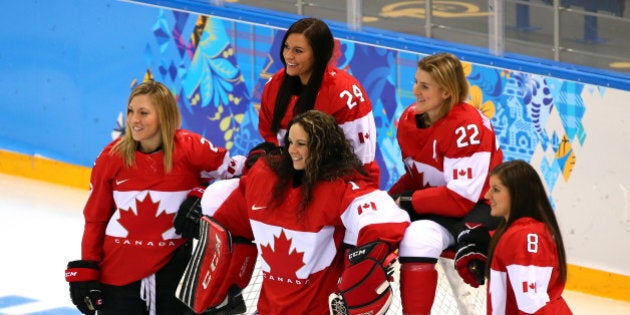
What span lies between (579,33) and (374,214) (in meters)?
3.00

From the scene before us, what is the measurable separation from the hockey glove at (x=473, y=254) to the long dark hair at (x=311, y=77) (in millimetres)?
835

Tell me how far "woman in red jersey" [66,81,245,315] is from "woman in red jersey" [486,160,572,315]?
4.36 ft

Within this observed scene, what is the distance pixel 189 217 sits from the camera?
223 inches

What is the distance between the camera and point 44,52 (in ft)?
32.1

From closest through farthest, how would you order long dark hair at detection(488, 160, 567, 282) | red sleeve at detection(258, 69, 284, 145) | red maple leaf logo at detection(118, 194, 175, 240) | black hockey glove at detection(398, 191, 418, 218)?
long dark hair at detection(488, 160, 567, 282) → black hockey glove at detection(398, 191, 418, 218) → red maple leaf logo at detection(118, 194, 175, 240) → red sleeve at detection(258, 69, 284, 145)

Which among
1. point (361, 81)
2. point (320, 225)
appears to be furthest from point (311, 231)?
point (361, 81)

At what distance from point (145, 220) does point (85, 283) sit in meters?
0.34

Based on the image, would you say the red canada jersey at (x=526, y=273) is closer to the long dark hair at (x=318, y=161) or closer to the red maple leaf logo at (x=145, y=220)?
the long dark hair at (x=318, y=161)

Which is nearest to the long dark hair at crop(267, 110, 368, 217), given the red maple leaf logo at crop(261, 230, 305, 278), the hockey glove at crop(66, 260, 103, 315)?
the red maple leaf logo at crop(261, 230, 305, 278)

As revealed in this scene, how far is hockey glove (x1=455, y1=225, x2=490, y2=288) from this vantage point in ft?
17.3

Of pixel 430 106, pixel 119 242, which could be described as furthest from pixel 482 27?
pixel 119 242

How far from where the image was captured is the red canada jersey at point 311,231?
5.06m

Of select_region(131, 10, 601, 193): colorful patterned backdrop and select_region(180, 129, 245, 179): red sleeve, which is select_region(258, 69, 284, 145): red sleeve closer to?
select_region(180, 129, 245, 179): red sleeve

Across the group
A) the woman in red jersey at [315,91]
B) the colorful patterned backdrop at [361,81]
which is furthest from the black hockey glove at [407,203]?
the colorful patterned backdrop at [361,81]
